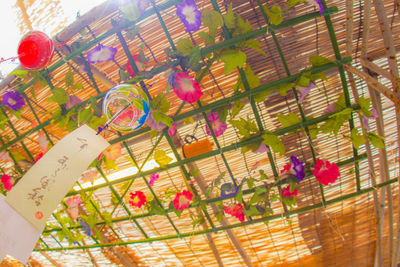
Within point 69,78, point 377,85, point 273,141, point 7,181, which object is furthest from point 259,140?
point 7,181

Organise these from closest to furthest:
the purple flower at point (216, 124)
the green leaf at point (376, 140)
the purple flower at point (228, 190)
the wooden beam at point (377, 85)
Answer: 1. the wooden beam at point (377, 85)
2. the green leaf at point (376, 140)
3. the purple flower at point (216, 124)
4. the purple flower at point (228, 190)

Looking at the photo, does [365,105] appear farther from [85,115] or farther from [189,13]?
[85,115]

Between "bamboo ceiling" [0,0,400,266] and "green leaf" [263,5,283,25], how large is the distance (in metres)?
0.02

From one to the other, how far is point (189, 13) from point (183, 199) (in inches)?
26.5

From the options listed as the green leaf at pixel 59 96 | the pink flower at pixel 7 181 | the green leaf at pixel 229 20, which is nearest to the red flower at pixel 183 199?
the green leaf at pixel 59 96

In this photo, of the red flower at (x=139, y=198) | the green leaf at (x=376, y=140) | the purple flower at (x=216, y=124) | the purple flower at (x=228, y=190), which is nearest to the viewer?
the green leaf at (x=376, y=140)

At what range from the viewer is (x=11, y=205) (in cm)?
80

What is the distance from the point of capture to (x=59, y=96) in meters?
1.04

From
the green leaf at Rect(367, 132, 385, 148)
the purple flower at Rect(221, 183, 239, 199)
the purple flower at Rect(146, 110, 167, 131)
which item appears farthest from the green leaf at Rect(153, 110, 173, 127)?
the green leaf at Rect(367, 132, 385, 148)

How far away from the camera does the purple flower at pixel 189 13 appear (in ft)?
2.71

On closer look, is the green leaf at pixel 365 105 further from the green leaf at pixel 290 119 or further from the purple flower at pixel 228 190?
the purple flower at pixel 228 190

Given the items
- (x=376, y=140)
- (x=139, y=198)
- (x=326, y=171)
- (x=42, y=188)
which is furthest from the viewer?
(x=139, y=198)

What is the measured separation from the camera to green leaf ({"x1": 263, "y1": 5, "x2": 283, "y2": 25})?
807 millimetres

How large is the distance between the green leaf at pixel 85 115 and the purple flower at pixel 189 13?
0.42 meters
